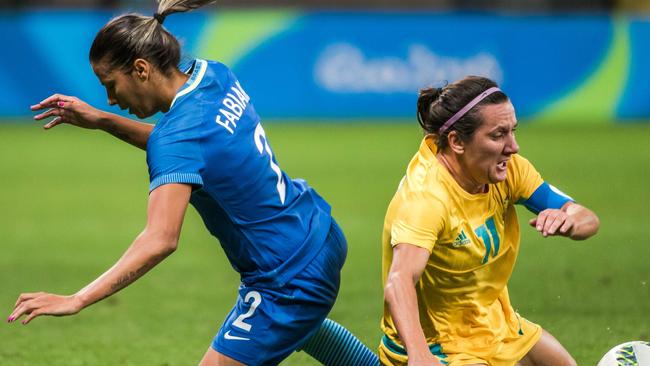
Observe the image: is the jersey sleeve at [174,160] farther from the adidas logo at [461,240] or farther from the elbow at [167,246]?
the adidas logo at [461,240]

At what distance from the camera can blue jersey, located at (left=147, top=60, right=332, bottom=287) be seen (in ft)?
14.1

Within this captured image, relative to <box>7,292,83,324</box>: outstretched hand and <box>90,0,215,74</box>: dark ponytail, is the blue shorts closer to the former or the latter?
<box>7,292,83,324</box>: outstretched hand

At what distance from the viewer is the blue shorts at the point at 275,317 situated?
4578mm

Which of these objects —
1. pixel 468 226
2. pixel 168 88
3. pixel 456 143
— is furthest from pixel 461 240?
pixel 168 88

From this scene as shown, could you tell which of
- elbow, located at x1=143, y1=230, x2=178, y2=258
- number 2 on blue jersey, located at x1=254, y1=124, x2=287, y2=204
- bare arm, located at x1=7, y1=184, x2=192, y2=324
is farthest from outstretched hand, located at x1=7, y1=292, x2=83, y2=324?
number 2 on blue jersey, located at x1=254, y1=124, x2=287, y2=204

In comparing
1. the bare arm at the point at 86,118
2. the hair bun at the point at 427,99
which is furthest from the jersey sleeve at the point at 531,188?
the bare arm at the point at 86,118

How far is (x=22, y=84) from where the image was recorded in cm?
1908

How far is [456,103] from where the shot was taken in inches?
180

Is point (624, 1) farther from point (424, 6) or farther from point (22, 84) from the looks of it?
point (22, 84)

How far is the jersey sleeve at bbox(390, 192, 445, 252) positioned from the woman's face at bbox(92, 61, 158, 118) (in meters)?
1.10

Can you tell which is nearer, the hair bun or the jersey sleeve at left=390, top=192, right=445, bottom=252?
the jersey sleeve at left=390, top=192, right=445, bottom=252

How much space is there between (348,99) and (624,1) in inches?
287

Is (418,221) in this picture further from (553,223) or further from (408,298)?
(553,223)

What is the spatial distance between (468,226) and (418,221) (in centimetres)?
32
